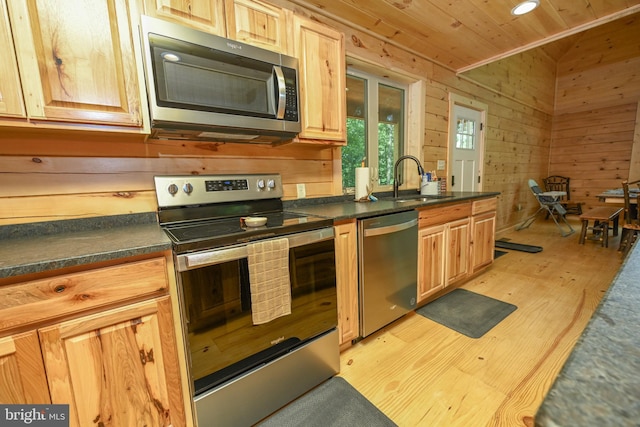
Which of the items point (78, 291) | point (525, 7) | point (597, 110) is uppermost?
point (525, 7)

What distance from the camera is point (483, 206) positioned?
2.67 metres

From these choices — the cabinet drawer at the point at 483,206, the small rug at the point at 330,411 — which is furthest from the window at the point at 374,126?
the small rug at the point at 330,411

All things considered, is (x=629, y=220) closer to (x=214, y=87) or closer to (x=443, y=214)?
(x=443, y=214)

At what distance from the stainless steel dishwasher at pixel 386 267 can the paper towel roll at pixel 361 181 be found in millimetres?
519

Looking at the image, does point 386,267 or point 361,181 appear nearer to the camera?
point 386,267

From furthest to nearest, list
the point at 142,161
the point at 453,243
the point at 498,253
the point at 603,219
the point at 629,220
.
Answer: the point at 498,253, the point at 603,219, the point at 629,220, the point at 453,243, the point at 142,161

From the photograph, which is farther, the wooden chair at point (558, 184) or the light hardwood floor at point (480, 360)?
the wooden chair at point (558, 184)

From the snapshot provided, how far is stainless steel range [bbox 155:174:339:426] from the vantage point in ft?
3.54

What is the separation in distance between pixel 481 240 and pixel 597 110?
5352 millimetres

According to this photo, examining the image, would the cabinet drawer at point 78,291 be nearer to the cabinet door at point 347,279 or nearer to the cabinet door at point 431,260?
the cabinet door at point 347,279

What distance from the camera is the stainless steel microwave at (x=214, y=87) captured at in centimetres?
118

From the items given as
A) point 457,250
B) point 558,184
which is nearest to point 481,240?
point 457,250

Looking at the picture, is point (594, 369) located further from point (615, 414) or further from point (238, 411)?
point (238, 411)

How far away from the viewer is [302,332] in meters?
1.40
